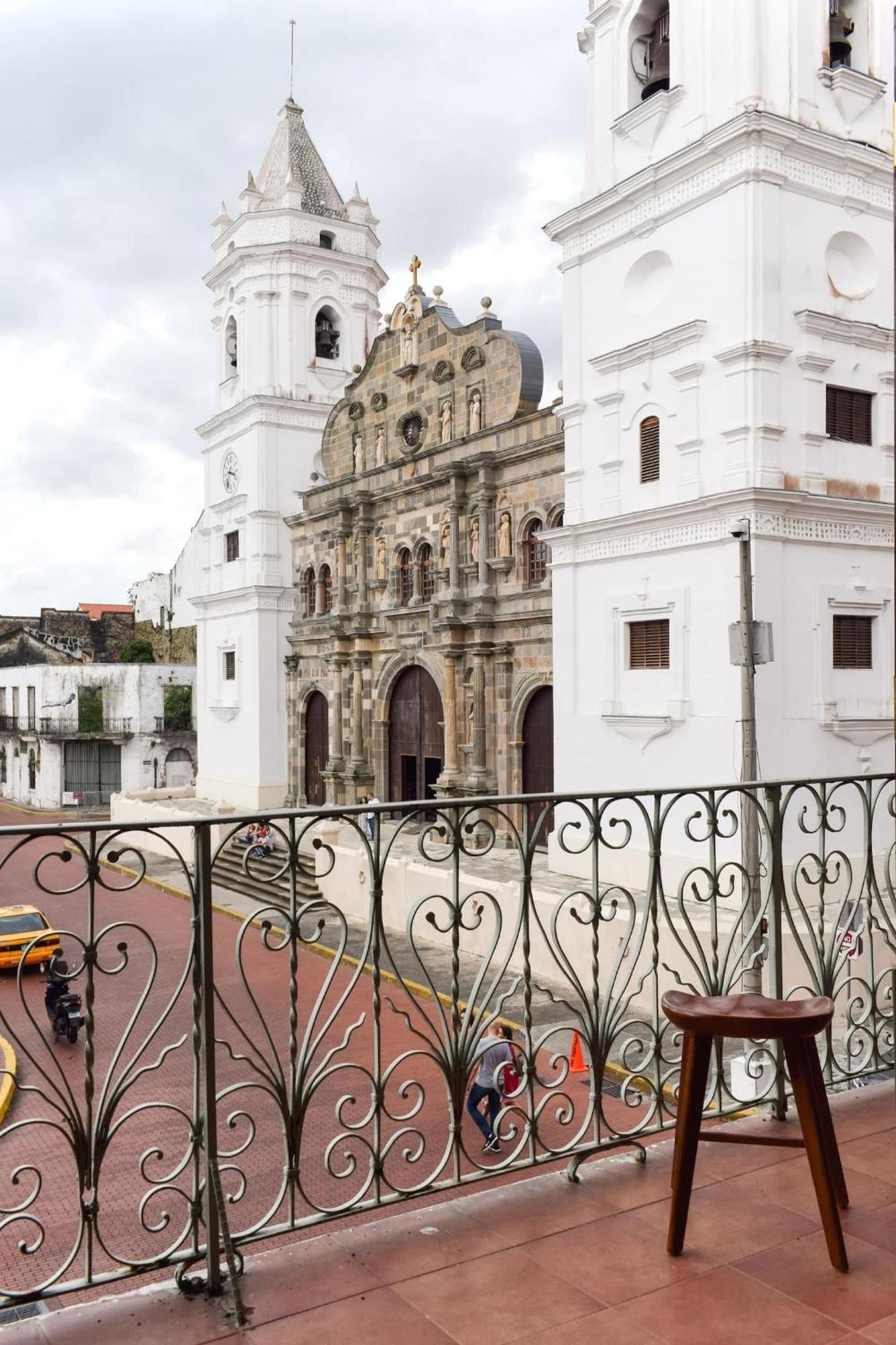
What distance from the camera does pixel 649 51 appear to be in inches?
556

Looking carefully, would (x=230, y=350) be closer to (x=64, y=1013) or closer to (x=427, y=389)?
(x=427, y=389)

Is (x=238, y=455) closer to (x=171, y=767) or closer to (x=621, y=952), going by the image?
(x=171, y=767)

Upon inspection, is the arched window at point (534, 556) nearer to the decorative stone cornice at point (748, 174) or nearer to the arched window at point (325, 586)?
the decorative stone cornice at point (748, 174)

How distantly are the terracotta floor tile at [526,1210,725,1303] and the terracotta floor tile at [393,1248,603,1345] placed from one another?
0.17 ft

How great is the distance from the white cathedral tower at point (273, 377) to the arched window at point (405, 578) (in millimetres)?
4199

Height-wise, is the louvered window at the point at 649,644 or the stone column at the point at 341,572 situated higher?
the stone column at the point at 341,572

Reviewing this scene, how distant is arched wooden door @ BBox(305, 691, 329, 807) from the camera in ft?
76.4

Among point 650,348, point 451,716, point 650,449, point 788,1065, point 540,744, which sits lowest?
point 788,1065

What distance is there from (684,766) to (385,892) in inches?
196

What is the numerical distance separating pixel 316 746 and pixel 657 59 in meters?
14.4

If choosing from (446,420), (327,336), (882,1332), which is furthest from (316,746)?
(882,1332)

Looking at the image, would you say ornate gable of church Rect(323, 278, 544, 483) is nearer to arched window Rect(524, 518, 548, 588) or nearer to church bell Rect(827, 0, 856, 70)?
arched window Rect(524, 518, 548, 588)

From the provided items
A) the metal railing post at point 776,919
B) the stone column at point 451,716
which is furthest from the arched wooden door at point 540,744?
the metal railing post at point 776,919

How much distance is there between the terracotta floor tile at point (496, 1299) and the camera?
2.52 m
